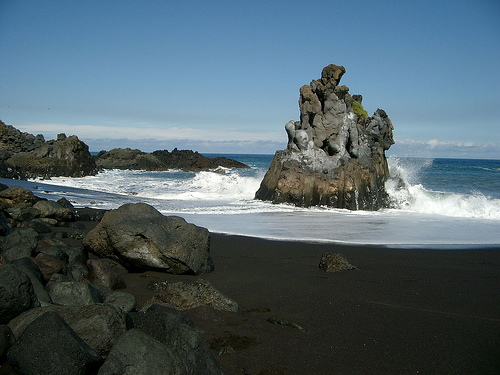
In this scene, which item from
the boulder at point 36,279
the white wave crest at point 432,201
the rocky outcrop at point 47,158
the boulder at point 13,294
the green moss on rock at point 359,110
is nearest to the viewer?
the boulder at point 13,294

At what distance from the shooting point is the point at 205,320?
3.75 m

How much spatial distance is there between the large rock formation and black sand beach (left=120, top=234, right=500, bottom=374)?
867 cm

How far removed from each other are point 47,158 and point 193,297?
26.2m

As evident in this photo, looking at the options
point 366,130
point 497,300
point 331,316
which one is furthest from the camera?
point 366,130

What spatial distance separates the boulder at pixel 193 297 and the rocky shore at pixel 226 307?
1cm

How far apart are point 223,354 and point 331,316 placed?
1.29 meters

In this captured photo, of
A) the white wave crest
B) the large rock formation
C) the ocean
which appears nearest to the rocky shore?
the ocean

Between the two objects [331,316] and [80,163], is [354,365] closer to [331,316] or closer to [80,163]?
[331,316]

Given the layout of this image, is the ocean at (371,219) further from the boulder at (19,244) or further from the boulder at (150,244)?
the boulder at (19,244)

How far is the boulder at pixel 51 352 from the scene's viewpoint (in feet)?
7.81

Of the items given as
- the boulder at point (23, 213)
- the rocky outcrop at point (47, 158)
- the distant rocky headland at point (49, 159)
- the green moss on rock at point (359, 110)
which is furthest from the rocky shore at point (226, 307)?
the rocky outcrop at point (47, 158)

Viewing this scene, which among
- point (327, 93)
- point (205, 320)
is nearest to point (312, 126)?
point (327, 93)

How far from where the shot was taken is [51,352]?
7.89 feet

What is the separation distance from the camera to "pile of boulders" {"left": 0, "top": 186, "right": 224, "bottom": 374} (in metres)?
2.44
